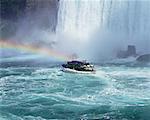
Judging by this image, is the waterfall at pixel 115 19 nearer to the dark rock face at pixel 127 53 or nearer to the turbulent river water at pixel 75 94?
the dark rock face at pixel 127 53

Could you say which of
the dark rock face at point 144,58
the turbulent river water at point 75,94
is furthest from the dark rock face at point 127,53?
the turbulent river water at point 75,94

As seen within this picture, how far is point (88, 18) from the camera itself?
231 feet

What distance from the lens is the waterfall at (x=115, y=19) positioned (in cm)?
6769

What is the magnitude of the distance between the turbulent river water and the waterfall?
Answer: 18146 millimetres

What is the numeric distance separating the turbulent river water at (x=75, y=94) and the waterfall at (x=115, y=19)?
18146mm

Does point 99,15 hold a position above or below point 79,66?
above

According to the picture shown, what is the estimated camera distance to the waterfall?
222 ft

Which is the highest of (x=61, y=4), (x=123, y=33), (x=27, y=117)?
(x=61, y=4)

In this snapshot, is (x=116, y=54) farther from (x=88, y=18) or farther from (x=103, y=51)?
(x=88, y=18)

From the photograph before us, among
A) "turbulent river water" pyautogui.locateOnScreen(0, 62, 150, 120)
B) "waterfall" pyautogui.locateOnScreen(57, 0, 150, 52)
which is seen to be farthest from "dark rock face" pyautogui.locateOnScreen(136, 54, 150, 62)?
"waterfall" pyautogui.locateOnScreen(57, 0, 150, 52)

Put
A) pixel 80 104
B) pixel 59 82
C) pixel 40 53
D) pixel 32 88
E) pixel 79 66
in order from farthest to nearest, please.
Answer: pixel 40 53
pixel 79 66
pixel 59 82
pixel 32 88
pixel 80 104

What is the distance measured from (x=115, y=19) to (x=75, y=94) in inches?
1346

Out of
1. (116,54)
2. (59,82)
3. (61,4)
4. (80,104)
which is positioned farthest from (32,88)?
(61,4)

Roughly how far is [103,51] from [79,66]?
17.3 metres
